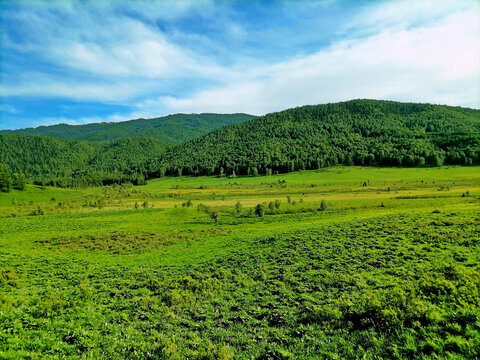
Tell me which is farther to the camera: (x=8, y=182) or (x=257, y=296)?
(x=8, y=182)

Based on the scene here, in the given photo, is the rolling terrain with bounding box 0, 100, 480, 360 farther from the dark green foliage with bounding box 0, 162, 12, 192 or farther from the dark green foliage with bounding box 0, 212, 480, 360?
the dark green foliage with bounding box 0, 162, 12, 192

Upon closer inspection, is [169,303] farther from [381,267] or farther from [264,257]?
[381,267]

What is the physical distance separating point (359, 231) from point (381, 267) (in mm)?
15626

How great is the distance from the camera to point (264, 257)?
90.9 ft

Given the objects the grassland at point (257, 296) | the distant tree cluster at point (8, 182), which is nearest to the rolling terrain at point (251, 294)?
the grassland at point (257, 296)

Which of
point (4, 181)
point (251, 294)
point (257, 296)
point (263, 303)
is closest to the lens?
point (263, 303)

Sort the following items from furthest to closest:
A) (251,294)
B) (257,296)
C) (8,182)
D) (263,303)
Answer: (8,182) → (251,294) → (257,296) → (263,303)

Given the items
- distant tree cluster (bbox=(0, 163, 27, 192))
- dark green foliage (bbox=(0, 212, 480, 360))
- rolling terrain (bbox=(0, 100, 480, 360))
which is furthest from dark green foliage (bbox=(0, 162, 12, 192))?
dark green foliage (bbox=(0, 212, 480, 360))

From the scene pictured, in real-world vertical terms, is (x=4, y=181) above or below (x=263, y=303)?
above

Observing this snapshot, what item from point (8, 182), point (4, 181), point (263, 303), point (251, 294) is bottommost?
point (251, 294)

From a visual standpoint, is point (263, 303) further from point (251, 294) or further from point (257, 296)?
point (251, 294)

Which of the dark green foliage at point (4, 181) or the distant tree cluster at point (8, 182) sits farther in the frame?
the distant tree cluster at point (8, 182)

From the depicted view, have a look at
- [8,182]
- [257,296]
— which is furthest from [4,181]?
[257,296]

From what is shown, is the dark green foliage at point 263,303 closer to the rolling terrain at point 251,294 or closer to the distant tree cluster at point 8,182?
the rolling terrain at point 251,294
